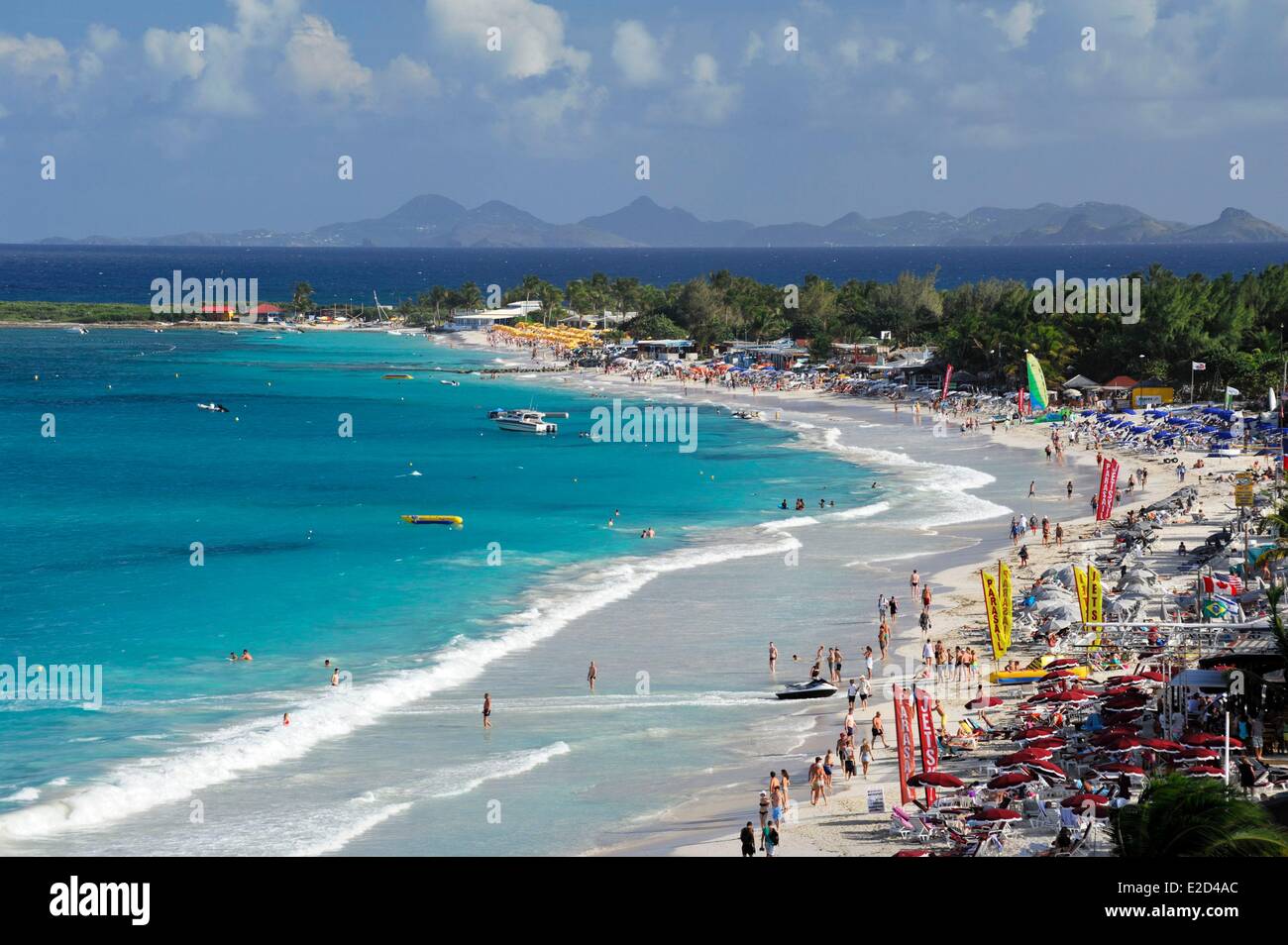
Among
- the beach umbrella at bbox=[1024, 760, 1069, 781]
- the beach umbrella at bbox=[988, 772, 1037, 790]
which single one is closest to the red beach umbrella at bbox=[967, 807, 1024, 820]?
the beach umbrella at bbox=[988, 772, 1037, 790]

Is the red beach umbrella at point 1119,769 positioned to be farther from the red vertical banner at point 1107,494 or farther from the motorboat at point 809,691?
the red vertical banner at point 1107,494

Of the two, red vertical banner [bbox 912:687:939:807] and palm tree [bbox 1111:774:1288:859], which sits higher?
palm tree [bbox 1111:774:1288:859]

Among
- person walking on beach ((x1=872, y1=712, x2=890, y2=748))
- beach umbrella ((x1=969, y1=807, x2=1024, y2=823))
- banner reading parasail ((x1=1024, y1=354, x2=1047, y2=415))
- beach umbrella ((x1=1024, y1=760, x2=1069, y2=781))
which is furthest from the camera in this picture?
banner reading parasail ((x1=1024, y1=354, x2=1047, y2=415))

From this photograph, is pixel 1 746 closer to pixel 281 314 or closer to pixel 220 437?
pixel 220 437

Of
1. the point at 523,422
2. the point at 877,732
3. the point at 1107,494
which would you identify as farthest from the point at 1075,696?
the point at 523,422

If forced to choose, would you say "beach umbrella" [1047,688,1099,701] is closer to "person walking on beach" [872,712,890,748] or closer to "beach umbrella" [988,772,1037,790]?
"person walking on beach" [872,712,890,748]
